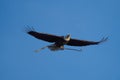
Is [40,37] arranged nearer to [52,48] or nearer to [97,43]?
[52,48]

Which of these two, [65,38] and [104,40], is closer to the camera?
[65,38]

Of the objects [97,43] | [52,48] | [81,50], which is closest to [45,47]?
[52,48]

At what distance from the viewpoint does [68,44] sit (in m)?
29.6

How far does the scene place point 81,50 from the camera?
29047 mm

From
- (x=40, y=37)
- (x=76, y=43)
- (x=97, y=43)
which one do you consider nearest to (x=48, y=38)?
(x=40, y=37)

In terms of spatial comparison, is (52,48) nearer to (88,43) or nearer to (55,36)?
(55,36)

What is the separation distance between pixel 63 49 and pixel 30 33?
10.6 ft

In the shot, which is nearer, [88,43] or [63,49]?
[63,49]

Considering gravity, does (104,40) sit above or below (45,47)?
above

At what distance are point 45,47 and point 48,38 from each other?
111 centimetres

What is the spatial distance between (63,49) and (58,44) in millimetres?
639

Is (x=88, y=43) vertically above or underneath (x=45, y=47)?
above

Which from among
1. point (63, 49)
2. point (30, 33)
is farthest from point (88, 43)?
point (30, 33)

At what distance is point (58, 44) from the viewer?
29.2 meters
